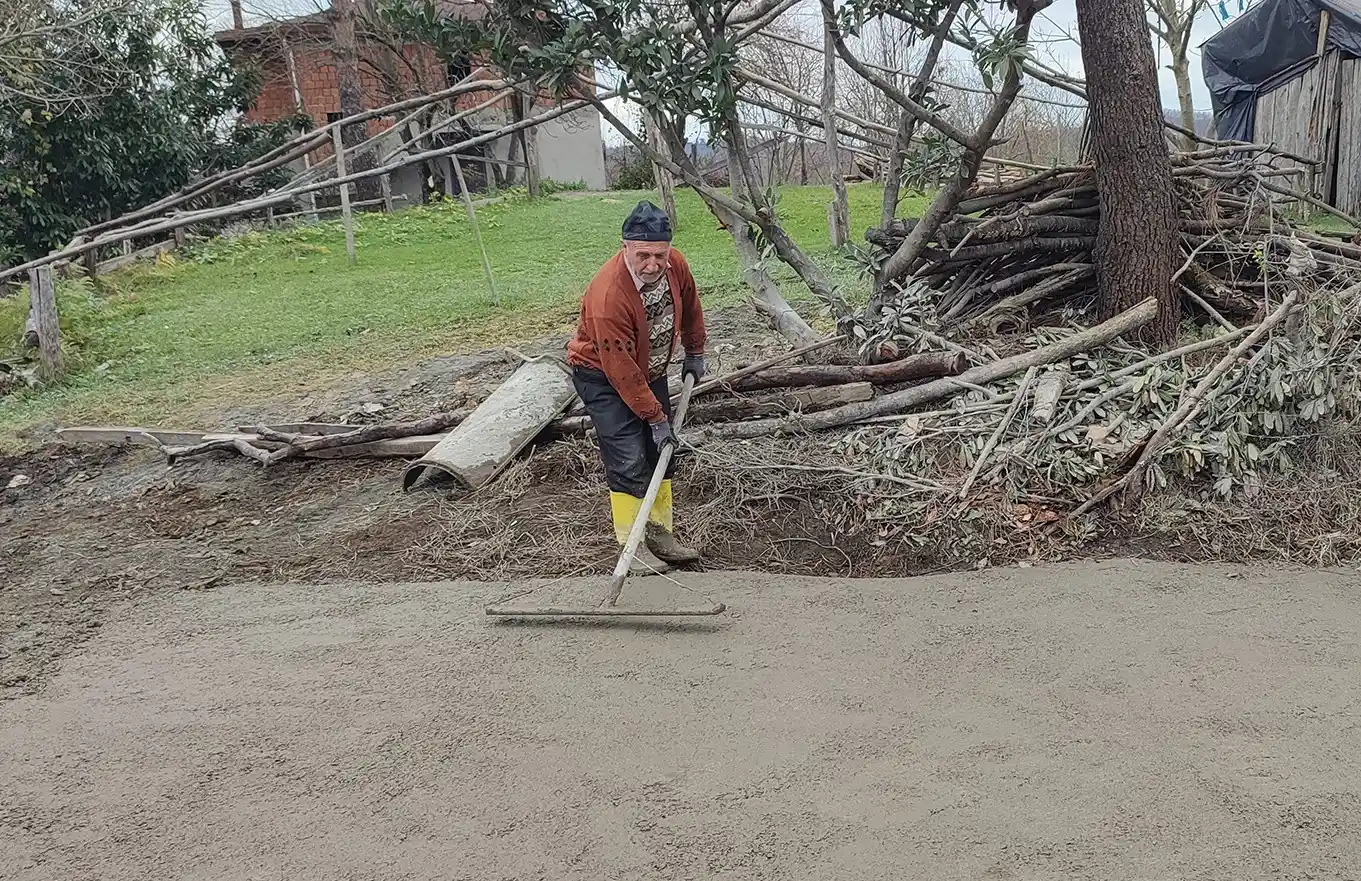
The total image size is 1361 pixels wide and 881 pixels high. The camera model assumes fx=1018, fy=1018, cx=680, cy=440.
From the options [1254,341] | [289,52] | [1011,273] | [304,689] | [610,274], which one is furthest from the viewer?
[289,52]

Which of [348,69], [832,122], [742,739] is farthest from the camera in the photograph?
[348,69]

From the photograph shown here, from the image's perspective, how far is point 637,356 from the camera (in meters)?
4.39

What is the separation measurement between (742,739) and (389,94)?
23.8 meters

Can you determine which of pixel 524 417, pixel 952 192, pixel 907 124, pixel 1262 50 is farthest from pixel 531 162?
pixel 952 192

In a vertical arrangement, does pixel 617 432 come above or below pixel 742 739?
above

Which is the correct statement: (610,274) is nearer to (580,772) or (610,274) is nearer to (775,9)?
(580,772)

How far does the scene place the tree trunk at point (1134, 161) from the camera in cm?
576

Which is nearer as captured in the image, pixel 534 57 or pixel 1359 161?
pixel 534 57

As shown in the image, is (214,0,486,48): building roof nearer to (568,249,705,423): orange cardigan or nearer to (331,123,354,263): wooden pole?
(331,123,354,263): wooden pole

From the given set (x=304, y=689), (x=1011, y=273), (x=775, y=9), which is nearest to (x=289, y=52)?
(x=775, y=9)

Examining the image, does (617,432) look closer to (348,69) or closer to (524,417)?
(524,417)

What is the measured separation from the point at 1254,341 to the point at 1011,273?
1721 mm

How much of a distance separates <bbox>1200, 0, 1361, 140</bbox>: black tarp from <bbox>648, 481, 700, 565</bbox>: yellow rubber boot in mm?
12669

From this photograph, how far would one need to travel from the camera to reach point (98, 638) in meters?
4.47
